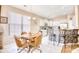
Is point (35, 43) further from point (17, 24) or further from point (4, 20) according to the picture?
point (4, 20)

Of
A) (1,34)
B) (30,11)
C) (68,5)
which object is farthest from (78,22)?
(1,34)

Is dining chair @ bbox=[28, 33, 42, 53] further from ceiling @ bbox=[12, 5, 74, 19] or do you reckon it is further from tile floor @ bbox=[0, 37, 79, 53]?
ceiling @ bbox=[12, 5, 74, 19]

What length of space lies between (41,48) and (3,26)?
31.9 inches

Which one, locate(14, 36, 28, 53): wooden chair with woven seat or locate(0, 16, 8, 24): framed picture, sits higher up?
locate(0, 16, 8, 24): framed picture

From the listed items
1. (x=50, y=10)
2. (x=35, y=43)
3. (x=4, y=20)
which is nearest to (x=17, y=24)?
(x=4, y=20)

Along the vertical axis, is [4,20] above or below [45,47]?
above

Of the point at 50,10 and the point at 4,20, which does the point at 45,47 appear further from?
the point at 4,20

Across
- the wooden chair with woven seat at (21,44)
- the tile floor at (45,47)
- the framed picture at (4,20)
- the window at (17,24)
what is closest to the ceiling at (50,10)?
the window at (17,24)

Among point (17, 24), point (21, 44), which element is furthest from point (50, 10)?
point (21, 44)

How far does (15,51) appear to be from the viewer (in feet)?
7.71

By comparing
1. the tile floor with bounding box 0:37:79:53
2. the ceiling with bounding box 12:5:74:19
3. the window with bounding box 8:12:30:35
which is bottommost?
the tile floor with bounding box 0:37:79:53

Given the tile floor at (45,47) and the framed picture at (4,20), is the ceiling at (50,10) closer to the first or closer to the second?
the framed picture at (4,20)

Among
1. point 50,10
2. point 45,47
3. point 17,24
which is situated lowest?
point 45,47

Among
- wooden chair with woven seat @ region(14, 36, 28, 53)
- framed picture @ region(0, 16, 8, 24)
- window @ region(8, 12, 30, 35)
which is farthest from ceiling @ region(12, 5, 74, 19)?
wooden chair with woven seat @ region(14, 36, 28, 53)
